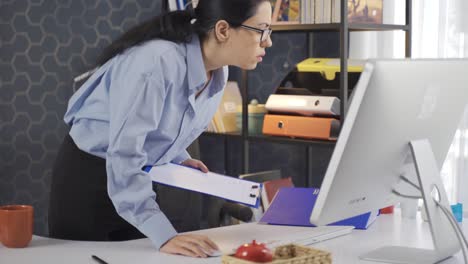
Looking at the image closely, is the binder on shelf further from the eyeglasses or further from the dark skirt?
the dark skirt

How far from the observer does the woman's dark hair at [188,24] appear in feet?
7.09

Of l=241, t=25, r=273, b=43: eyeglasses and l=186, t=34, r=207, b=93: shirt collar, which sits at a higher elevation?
l=241, t=25, r=273, b=43: eyeglasses

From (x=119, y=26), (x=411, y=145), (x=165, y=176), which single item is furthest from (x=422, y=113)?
(x=119, y=26)

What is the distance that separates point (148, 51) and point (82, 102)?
0.34 metres

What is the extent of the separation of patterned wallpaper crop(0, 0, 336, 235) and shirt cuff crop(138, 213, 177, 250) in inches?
79.9

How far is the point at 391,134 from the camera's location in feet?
5.78

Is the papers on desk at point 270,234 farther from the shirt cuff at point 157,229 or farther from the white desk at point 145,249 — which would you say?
the shirt cuff at point 157,229

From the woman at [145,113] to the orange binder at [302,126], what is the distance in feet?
3.27

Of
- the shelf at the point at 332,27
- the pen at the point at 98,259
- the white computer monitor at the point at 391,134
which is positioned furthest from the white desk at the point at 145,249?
the shelf at the point at 332,27

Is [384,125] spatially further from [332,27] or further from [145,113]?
[332,27]

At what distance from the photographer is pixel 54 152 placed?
13.0 feet

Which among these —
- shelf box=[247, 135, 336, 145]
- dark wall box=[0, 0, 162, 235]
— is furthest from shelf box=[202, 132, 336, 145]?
dark wall box=[0, 0, 162, 235]

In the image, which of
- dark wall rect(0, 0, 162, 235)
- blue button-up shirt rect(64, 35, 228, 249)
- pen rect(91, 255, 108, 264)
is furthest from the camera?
dark wall rect(0, 0, 162, 235)

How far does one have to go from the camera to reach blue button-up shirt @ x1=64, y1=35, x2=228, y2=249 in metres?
1.93
